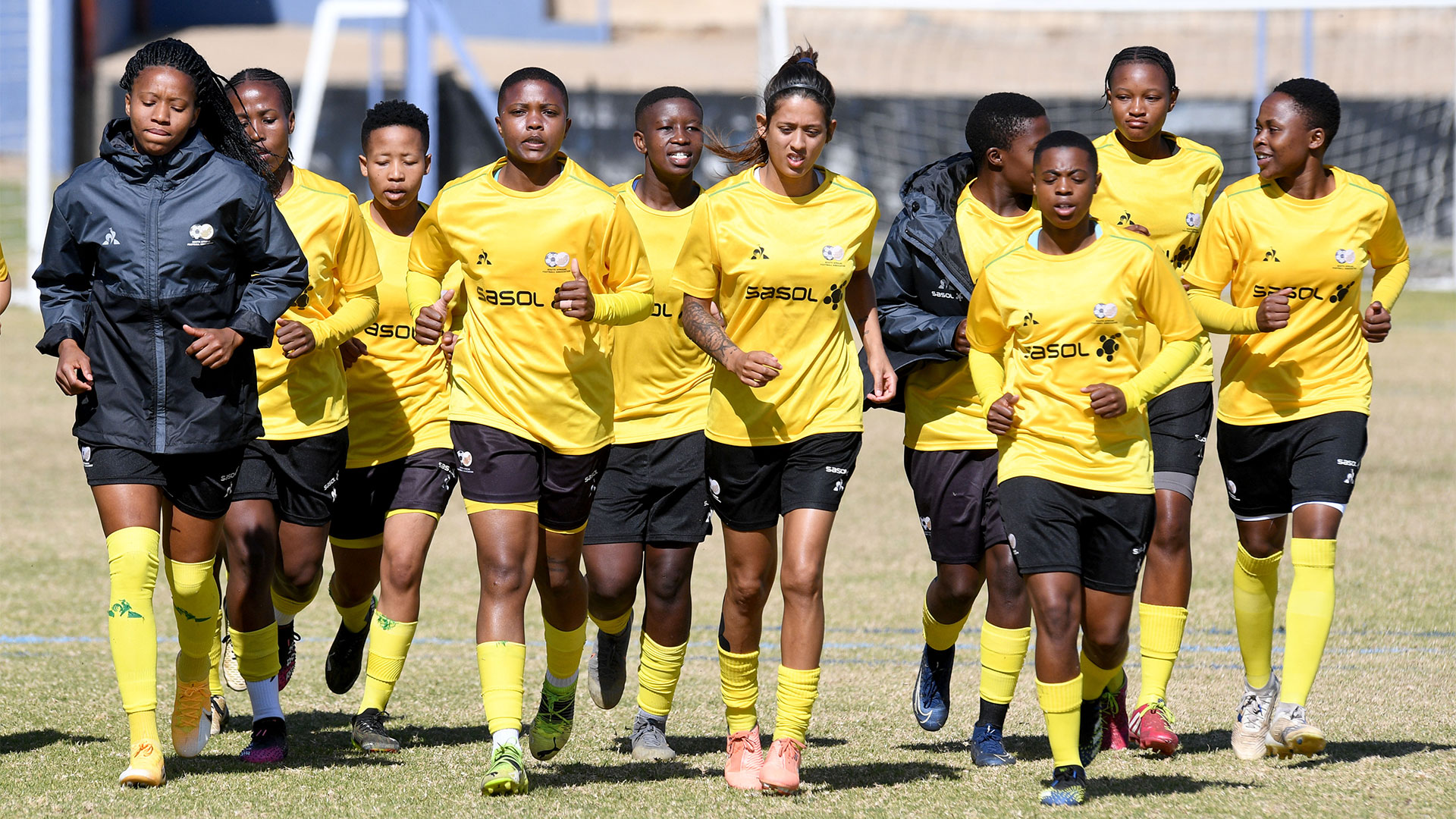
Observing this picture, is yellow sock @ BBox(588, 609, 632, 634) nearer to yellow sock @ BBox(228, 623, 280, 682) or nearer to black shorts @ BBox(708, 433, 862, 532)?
black shorts @ BBox(708, 433, 862, 532)

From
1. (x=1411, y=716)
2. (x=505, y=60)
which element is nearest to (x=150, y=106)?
(x=1411, y=716)

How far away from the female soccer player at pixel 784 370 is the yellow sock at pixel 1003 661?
69 centimetres

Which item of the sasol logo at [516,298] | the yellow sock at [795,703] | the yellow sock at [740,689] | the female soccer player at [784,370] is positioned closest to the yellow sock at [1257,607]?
the female soccer player at [784,370]

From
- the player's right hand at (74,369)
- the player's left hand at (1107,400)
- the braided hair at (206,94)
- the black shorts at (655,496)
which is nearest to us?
the player's left hand at (1107,400)

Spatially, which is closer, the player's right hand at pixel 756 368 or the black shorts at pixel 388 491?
the player's right hand at pixel 756 368

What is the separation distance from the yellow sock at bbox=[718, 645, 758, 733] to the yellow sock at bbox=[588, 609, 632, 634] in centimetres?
81

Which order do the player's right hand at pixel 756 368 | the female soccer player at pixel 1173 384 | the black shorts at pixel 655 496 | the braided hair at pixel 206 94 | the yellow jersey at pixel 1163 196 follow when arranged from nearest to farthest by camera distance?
the player's right hand at pixel 756 368 < the braided hair at pixel 206 94 < the female soccer player at pixel 1173 384 < the black shorts at pixel 655 496 < the yellow jersey at pixel 1163 196

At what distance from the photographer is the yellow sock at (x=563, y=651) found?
6277 millimetres

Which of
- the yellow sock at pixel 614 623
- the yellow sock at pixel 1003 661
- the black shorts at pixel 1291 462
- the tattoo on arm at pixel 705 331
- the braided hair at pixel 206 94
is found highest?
the braided hair at pixel 206 94

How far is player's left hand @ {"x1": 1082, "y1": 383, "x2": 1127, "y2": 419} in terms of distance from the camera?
5.48 m

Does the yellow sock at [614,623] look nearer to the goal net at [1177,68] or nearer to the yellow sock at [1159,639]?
the yellow sock at [1159,639]

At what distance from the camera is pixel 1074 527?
5.66 m

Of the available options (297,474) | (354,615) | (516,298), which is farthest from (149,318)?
(354,615)

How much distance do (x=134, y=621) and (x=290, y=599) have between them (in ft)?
4.47
